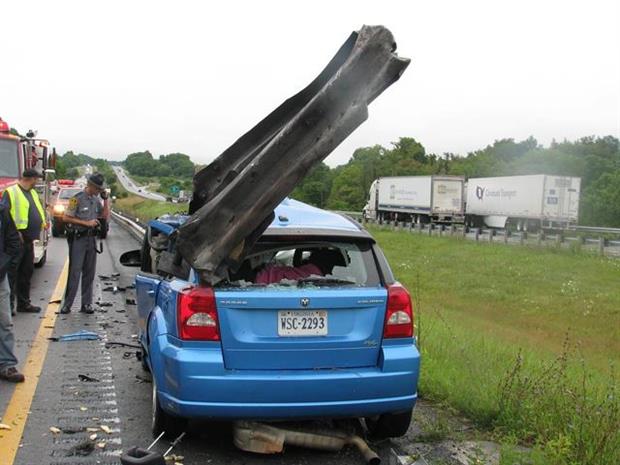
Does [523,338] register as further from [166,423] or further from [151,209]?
[151,209]

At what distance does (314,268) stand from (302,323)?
0.74m

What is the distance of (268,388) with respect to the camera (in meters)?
4.16

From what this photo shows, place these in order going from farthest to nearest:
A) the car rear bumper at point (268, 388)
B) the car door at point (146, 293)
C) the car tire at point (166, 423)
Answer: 1. the car door at point (146, 293)
2. the car tire at point (166, 423)
3. the car rear bumper at point (268, 388)

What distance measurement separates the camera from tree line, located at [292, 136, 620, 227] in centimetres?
7431

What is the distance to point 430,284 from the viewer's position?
24.2m

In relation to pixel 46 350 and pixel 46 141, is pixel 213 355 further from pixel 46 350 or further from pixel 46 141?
pixel 46 141

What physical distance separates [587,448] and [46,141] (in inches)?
463

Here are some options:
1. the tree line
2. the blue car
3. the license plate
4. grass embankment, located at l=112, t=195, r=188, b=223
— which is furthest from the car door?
the tree line

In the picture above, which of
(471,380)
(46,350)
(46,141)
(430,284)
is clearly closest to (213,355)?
(471,380)

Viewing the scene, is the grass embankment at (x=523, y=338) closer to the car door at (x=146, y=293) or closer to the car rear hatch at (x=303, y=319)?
the car rear hatch at (x=303, y=319)

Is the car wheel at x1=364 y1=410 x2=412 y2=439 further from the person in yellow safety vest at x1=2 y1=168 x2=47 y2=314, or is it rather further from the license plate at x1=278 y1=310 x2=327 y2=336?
the person in yellow safety vest at x1=2 y1=168 x2=47 y2=314

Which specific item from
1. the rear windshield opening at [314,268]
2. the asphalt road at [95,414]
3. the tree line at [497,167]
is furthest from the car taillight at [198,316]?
the tree line at [497,167]

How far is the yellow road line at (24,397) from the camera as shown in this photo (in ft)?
14.8

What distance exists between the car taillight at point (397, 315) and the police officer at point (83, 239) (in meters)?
6.07
